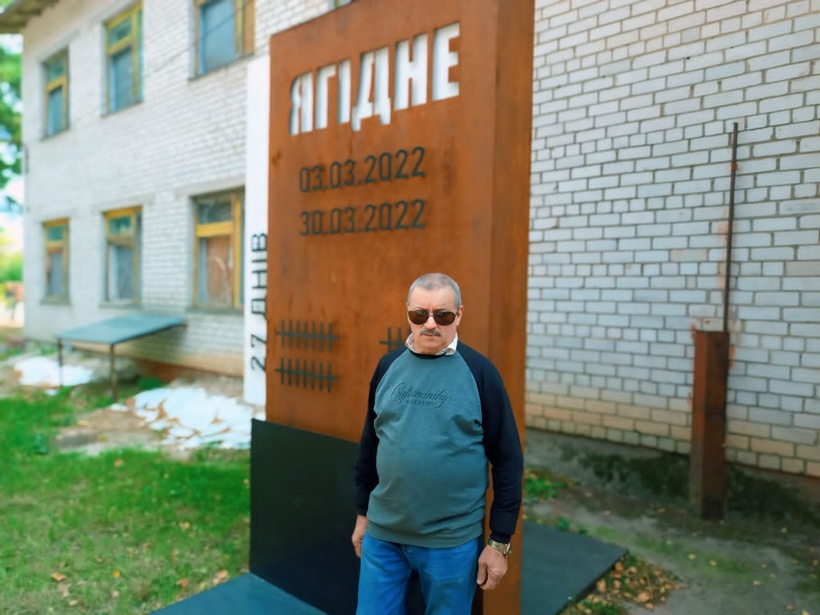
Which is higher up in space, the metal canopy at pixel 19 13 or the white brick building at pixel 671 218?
the metal canopy at pixel 19 13

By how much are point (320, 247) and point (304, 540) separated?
5.05 feet

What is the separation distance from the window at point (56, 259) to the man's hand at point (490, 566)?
40.1 ft

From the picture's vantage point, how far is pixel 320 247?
3.04 meters

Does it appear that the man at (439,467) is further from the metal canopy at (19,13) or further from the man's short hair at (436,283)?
the metal canopy at (19,13)

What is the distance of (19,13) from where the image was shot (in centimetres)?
1202

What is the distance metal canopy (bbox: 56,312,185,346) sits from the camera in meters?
A: 8.09

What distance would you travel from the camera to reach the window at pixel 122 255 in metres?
9.72

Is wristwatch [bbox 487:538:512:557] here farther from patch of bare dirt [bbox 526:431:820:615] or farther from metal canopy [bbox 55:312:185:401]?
metal canopy [bbox 55:312:185:401]

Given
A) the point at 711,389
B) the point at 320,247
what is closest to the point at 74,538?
the point at 320,247

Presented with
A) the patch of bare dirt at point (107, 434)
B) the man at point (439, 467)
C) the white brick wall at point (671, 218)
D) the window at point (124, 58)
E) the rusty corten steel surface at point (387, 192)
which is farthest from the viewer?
the window at point (124, 58)

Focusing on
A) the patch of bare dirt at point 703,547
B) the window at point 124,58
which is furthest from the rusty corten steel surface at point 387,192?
the window at point 124,58

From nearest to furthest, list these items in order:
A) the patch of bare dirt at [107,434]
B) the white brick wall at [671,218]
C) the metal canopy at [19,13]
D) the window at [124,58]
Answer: the white brick wall at [671,218] < the patch of bare dirt at [107,434] < the window at [124,58] < the metal canopy at [19,13]

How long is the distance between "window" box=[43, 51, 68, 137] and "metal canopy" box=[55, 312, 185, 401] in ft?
16.3

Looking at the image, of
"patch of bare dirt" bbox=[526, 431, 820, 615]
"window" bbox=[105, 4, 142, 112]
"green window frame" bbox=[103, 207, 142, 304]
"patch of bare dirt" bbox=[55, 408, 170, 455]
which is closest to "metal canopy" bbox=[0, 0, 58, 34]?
"window" bbox=[105, 4, 142, 112]
